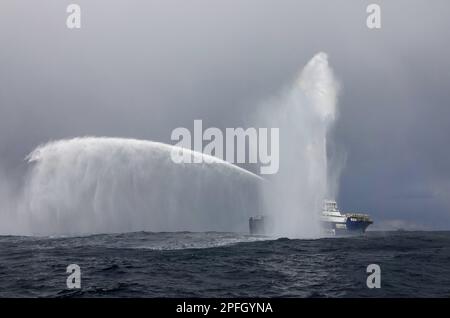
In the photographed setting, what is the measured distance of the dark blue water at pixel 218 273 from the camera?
19547 millimetres

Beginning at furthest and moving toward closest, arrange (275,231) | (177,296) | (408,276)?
(275,231), (408,276), (177,296)

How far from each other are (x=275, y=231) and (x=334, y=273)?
37.7 meters

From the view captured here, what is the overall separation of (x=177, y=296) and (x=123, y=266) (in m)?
10.1

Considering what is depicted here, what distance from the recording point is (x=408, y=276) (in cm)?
2456

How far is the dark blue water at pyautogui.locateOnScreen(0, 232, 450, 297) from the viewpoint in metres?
19.5

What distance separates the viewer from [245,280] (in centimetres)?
2219

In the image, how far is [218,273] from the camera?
24109 millimetres
